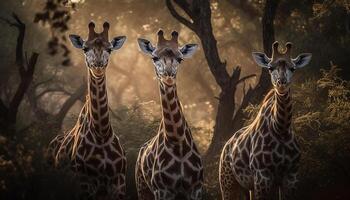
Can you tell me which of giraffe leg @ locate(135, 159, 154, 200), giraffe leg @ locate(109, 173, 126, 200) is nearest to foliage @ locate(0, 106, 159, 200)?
giraffe leg @ locate(109, 173, 126, 200)

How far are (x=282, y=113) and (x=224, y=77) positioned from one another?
5.86 m

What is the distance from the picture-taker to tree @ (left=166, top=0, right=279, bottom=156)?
1788 centimetres

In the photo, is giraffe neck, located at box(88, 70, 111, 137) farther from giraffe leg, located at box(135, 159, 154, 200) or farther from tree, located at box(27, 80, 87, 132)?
tree, located at box(27, 80, 87, 132)

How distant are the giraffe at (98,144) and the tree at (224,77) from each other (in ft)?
19.2

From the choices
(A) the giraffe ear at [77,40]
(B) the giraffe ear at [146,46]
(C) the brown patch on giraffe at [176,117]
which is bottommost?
(C) the brown patch on giraffe at [176,117]

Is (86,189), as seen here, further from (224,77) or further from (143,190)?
(224,77)

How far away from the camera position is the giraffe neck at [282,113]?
12.3 m

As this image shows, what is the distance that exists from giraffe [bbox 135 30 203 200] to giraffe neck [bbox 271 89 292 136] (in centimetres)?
189

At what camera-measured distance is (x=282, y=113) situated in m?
12.4

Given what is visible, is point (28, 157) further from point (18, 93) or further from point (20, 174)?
point (18, 93)

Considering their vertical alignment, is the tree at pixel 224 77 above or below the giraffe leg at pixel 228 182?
above

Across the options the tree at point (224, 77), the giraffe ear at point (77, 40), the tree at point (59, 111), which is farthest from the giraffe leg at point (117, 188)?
the tree at point (224, 77)

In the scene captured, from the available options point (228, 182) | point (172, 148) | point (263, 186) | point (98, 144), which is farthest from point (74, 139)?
point (263, 186)

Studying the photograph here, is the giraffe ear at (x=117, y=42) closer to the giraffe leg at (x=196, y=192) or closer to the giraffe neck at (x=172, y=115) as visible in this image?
the giraffe neck at (x=172, y=115)
